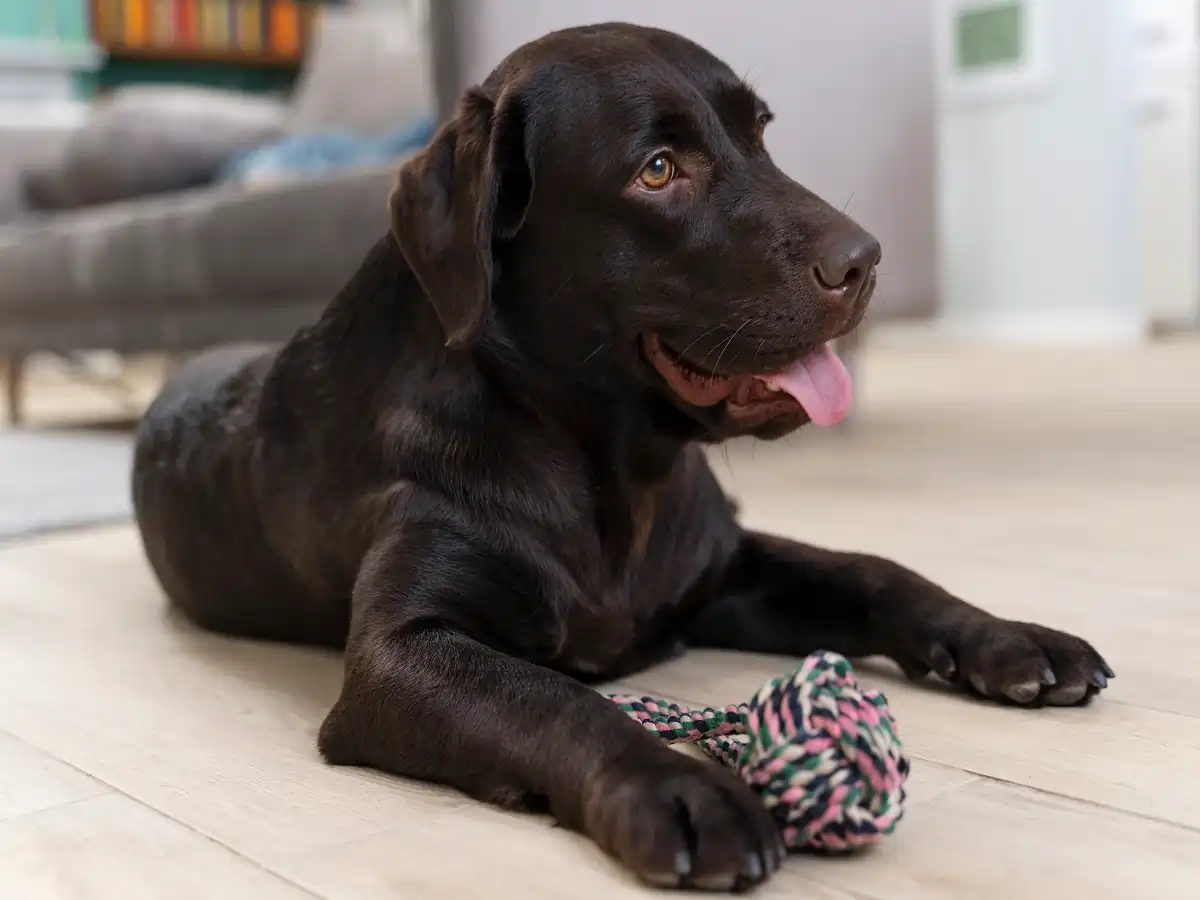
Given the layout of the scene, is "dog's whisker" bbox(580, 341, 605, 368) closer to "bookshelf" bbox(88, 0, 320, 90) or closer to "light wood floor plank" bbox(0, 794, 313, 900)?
"light wood floor plank" bbox(0, 794, 313, 900)

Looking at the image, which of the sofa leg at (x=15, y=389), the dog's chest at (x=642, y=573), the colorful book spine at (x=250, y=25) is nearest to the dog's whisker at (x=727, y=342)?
the dog's chest at (x=642, y=573)

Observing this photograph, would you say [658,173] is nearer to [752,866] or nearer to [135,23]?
[752,866]

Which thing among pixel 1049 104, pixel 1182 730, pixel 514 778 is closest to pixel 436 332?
pixel 514 778

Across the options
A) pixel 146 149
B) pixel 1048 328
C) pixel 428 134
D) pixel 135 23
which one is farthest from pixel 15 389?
pixel 1048 328

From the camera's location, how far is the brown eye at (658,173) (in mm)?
1330

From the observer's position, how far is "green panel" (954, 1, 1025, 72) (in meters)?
7.06

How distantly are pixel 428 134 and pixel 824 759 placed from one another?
3013 millimetres

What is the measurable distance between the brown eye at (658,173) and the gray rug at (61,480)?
74.3 inches

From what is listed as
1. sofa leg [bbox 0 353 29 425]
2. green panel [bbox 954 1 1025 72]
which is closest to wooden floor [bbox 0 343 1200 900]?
sofa leg [bbox 0 353 29 425]

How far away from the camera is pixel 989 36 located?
23.6 feet

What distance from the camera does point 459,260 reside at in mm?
1350

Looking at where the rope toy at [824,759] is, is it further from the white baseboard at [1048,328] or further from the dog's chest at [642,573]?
the white baseboard at [1048,328]

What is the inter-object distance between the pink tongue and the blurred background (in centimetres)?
176

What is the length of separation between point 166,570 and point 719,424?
911 millimetres
